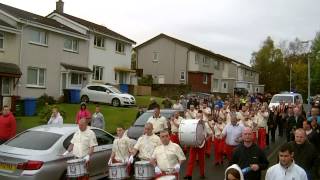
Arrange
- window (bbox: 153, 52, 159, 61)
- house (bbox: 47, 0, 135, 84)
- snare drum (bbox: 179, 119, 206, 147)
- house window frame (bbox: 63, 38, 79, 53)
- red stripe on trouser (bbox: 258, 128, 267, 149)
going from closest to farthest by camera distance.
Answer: snare drum (bbox: 179, 119, 206, 147) < red stripe on trouser (bbox: 258, 128, 267, 149) < house window frame (bbox: 63, 38, 79, 53) < house (bbox: 47, 0, 135, 84) < window (bbox: 153, 52, 159, 61)

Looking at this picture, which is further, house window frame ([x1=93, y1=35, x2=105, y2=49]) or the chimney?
the chimney

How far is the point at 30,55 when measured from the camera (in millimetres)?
33094

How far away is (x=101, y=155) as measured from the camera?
11.7 metres

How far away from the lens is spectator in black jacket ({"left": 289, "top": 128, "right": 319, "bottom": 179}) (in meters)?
7.58

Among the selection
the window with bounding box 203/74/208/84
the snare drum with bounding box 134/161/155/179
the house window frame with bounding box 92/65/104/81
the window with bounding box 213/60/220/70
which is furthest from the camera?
the window with bounding box 213/60/220/70

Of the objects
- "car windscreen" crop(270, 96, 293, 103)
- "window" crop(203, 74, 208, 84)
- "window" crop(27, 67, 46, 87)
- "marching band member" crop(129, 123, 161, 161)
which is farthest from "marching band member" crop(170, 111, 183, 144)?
"window" crop(203, 74, 208, 84)

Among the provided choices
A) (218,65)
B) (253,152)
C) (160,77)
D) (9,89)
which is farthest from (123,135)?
(218,65)

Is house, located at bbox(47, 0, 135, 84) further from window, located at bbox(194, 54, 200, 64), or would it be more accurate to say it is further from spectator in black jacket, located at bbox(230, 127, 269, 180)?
spectator in black jacket, located at bbox(230, 127, 269, 180)

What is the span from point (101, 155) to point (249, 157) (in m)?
5.01

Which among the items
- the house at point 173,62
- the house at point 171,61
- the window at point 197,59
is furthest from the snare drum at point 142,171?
the window at point 197,59

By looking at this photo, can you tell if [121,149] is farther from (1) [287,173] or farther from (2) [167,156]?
(1) [287,173]

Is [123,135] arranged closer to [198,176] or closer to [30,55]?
[198,176]

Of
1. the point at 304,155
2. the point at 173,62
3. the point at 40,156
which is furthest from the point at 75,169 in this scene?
the point at 173,62

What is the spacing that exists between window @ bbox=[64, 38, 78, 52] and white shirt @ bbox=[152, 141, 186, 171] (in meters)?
29.2
